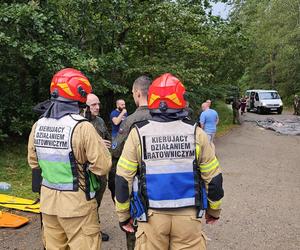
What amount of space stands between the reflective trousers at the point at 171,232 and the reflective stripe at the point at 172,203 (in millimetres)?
72

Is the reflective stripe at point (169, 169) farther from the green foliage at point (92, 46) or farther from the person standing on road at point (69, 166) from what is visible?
the green foliage at point (92, 46)

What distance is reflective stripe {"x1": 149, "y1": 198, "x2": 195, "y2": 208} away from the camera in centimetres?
280

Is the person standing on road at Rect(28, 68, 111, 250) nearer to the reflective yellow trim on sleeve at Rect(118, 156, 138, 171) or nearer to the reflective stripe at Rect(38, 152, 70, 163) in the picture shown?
the reflective stripe at Rect(38, 152, 70, 163)

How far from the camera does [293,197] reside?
764cm

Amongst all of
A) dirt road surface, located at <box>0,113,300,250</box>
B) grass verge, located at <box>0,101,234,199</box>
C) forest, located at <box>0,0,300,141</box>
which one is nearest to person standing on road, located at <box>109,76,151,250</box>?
dirt road surface, located at <box>0,113,300,250</box>

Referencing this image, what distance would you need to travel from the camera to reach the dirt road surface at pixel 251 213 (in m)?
5.27

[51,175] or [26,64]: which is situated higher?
[26,64]

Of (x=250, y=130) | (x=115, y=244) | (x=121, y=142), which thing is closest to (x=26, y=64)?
(x=115, y=244)

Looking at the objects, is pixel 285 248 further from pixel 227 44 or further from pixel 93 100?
pixel 227 44

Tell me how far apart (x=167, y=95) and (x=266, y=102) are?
29.3 metres

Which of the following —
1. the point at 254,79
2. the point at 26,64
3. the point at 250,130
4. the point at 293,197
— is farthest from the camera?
the point at 254,79

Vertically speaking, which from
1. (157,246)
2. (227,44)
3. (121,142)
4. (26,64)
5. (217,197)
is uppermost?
(227,44)

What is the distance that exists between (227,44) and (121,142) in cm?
1571

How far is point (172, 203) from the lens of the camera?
2805 millimetres
